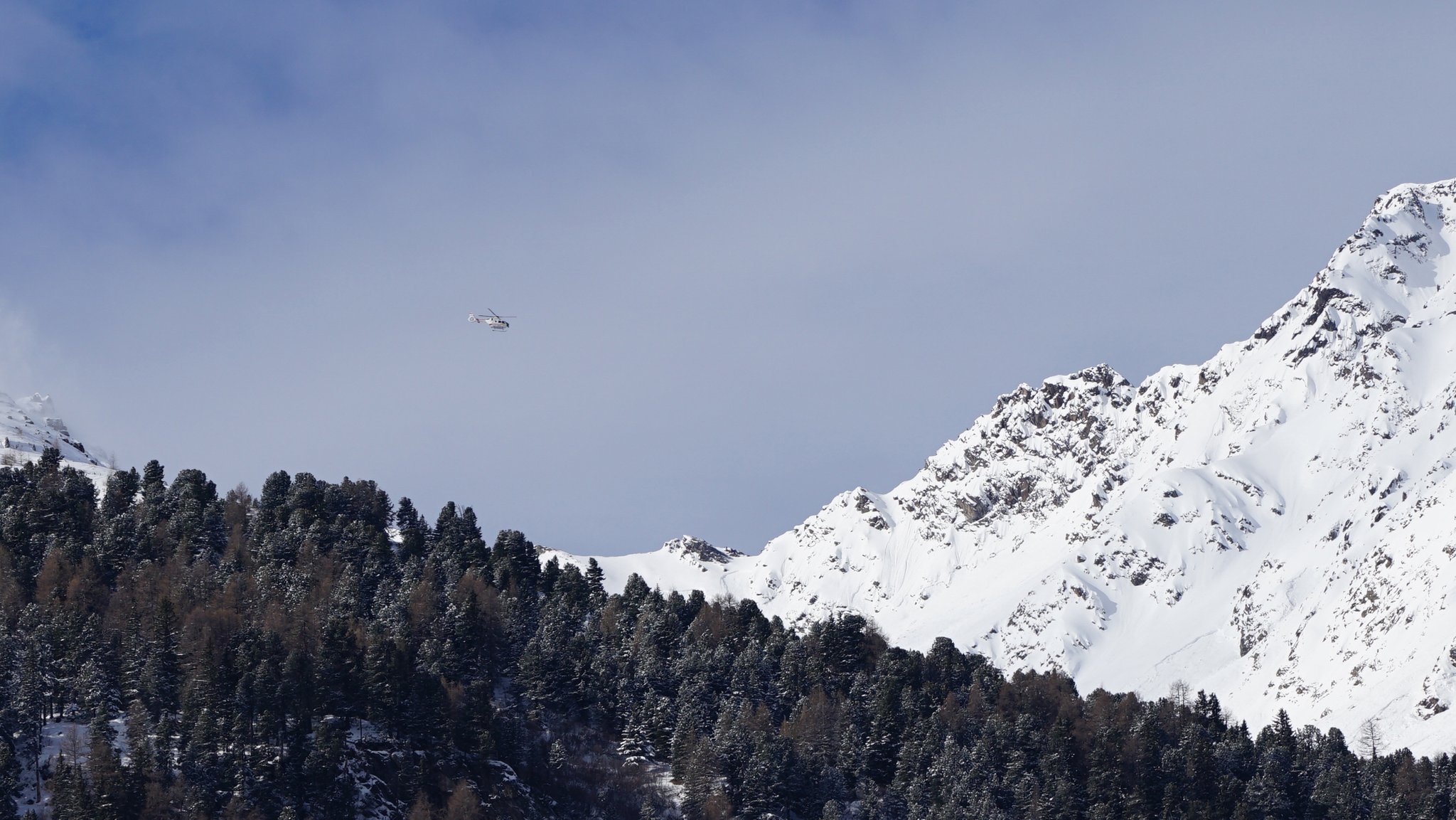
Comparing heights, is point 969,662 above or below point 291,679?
above

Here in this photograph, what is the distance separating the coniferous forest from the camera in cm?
12694

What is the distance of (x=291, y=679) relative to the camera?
436 ft

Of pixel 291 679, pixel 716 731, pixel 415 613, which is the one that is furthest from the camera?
pixel 415 613

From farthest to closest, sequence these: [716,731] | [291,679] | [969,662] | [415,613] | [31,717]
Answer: [969,662]
[415,613]
[716,731]
[291,679]
[31,717]

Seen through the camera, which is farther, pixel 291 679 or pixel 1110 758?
pixel 1110 758

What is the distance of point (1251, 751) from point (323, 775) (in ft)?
296

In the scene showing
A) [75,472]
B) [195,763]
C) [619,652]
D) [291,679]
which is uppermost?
[75,472]

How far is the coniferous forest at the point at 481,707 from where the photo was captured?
416 ft

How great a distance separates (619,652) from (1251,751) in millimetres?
62999

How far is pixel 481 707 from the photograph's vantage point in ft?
460

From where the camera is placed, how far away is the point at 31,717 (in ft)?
403

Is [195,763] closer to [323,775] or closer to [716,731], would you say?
[323,775]

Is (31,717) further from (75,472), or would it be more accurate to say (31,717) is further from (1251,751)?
(1251,751)

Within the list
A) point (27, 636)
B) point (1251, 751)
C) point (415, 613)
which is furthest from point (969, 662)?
point (27, 636)
